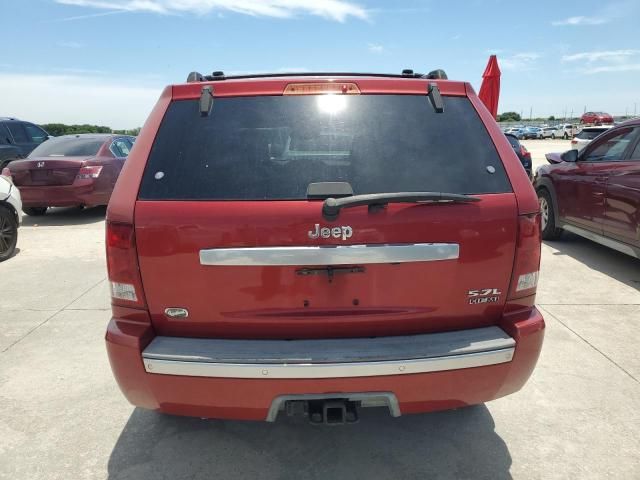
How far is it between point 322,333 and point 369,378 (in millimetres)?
300

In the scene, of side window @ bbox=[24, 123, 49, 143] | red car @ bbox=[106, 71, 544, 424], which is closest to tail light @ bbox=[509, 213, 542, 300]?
red car @ bbox=[106, 71, 544, 424]

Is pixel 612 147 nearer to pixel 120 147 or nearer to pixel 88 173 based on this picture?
pixel 88 173

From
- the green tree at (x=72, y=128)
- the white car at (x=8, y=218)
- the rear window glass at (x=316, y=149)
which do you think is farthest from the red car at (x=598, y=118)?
the rear window glass at (x=316, y=149)

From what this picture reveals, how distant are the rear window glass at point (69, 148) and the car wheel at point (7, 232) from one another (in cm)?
296

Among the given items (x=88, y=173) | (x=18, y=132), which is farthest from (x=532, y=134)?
(x=88, y=173)

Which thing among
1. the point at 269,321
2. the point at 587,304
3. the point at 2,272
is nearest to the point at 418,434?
the point at 269,321

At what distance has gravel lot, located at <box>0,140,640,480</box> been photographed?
7.94 feet

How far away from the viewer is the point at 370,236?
2.02 metres

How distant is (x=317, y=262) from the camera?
1997 millimetres

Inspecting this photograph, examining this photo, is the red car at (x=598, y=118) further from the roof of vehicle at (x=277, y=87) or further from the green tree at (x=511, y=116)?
the green tree at (x=511, y=116)

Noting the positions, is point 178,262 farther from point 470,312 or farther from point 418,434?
point 418,434

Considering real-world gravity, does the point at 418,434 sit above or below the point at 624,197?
below

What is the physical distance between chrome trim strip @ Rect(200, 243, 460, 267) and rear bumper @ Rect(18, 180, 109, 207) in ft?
25.7

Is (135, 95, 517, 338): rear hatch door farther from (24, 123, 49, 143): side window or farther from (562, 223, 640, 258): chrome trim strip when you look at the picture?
(24, 123, 49, 143): side window
